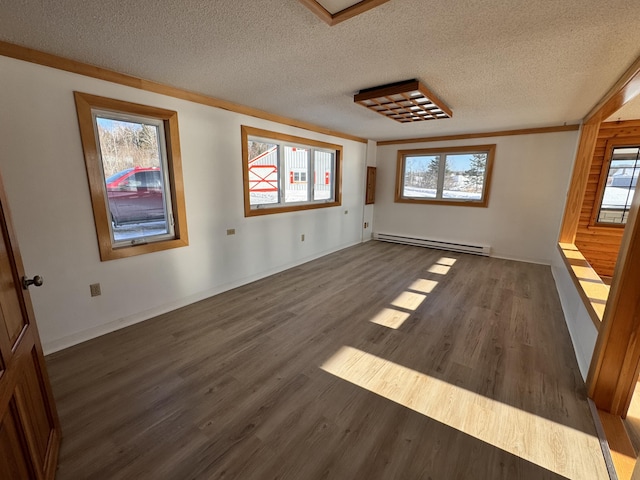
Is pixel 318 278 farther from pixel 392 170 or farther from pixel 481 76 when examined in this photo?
pixel 392 170

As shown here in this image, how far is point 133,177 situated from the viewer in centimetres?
265

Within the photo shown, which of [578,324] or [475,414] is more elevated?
[578,324]

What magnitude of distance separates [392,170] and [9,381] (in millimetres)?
6214

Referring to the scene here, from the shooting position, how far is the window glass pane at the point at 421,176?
5711mm

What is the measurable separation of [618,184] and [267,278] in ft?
19.4

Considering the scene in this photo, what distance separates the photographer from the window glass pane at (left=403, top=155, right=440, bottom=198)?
5.71 m

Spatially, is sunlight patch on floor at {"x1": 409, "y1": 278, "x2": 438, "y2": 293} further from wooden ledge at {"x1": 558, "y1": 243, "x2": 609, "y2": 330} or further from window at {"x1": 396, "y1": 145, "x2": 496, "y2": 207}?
window at {"x1": 396, "y1": 145, "x2": 496, "y2": 207}

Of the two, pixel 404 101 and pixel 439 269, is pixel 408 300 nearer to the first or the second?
pixel 439 269

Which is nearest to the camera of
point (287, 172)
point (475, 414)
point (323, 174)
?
point (475, 414)

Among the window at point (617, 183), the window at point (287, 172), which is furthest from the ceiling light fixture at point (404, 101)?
the window at point (617, 183)

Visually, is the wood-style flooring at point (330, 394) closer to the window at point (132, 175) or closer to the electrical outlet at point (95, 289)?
the electrical outlet at point (95, 289)

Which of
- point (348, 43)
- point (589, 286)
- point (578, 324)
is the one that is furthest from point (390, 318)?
point (348, 43)

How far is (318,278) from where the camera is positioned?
159 inches

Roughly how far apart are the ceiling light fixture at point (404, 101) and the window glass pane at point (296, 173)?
1.60m
